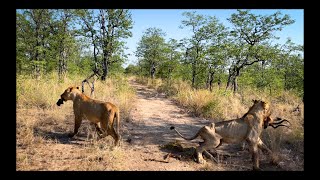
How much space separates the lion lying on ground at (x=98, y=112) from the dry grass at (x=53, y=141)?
0.25 meters

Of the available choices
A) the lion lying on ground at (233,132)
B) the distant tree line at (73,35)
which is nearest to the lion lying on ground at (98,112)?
the lion lying on ground at (233,132)

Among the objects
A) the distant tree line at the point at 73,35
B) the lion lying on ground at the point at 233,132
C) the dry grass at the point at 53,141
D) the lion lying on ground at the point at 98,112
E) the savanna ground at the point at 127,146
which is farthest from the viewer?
the distant tree line at the point at 73,35

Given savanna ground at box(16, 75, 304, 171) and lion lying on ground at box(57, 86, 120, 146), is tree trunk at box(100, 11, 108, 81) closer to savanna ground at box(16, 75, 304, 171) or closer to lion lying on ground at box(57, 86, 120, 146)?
savanna ground at box(16, 75, 304, 171)

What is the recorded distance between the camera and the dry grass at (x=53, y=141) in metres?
4.27

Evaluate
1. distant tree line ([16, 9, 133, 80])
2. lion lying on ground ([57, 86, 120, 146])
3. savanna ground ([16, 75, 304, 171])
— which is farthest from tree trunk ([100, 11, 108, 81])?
lion lying on ground ([57, 86, 120, 146])

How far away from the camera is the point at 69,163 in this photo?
14.0 ft

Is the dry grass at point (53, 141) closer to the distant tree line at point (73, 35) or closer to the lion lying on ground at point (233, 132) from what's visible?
the lion lying on ground at point (233, 132)

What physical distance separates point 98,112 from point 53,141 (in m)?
1.18

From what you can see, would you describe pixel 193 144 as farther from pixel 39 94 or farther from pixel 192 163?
pixel 39 94

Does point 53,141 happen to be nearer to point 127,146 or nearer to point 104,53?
point 127,146

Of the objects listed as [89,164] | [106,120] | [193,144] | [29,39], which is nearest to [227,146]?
[193,144]
